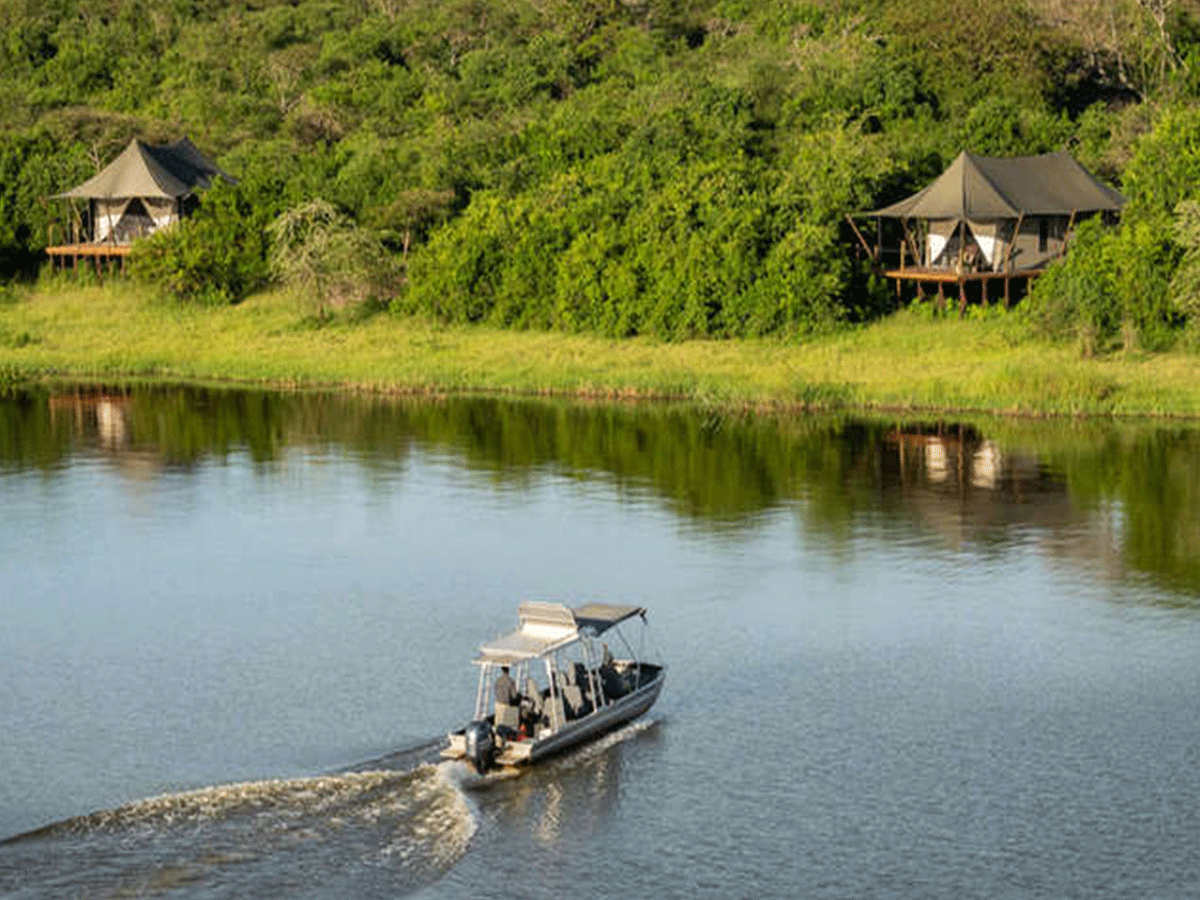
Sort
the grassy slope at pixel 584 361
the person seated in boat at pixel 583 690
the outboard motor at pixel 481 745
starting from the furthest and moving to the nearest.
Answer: the grassy slope at pixel 584 361 < the person seated in boat at pixel 583 690 < the outboard motor at pixel 481 745

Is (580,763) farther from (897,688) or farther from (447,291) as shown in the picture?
(447,291)

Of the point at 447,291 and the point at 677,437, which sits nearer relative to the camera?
the point at 677,437

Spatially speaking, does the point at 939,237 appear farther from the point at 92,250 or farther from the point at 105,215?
Result: the point at 105,215

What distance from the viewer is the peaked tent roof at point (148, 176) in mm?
105062

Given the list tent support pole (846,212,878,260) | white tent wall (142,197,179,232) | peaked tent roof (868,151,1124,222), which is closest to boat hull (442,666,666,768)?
tent support pole (846,212,878,260)

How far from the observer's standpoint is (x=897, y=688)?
40531 millimetres

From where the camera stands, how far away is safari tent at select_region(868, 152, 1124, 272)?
85.6 metres

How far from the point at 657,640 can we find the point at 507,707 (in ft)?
31.0

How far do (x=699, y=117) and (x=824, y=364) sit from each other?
24.6 meters

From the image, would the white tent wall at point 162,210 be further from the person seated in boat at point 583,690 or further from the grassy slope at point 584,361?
the person seated in boat at point 583,690

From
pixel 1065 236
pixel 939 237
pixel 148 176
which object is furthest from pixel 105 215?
pixel 1065 236

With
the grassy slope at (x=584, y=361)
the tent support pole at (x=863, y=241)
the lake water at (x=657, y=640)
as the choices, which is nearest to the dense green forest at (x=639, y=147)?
the tent support pole at (x=863, y=241)

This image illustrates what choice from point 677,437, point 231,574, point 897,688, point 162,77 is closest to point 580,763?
point 897,688

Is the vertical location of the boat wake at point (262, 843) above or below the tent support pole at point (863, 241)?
below
